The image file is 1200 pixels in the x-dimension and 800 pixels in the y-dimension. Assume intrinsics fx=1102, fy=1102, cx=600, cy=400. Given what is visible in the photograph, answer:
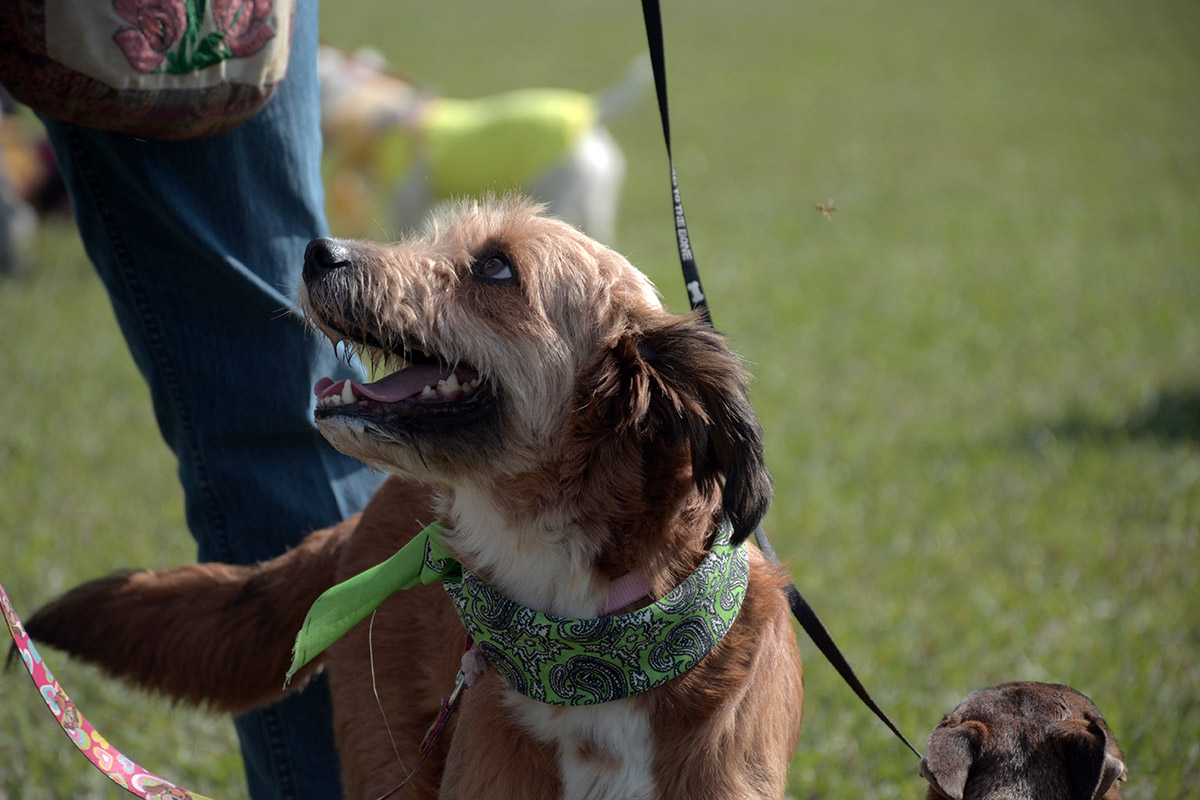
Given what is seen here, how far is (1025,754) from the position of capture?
226cm

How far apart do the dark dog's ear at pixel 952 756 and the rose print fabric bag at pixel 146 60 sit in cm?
199

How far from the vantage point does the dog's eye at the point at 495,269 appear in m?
2.31

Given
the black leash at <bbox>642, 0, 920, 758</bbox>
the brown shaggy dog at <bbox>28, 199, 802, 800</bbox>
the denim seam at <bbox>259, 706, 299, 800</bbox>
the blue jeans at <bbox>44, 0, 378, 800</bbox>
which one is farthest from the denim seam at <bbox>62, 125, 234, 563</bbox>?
the black leash at <bbox>642, 0, 920, 758</bbox>

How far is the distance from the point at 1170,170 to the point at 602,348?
12823 millimetres

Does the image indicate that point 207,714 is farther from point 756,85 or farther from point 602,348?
point 756,85

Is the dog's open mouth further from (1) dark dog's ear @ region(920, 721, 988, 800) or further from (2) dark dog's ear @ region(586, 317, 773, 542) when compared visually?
(1) dark dog's ear @ region(920, 721, 988, 800)

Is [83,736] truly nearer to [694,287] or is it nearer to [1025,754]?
[694,287]

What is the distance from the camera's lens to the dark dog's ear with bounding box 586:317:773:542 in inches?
75.2

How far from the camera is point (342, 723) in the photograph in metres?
2.58

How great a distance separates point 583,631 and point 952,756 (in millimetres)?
806

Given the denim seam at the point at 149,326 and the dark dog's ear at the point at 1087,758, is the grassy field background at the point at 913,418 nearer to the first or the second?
the dark dog's ear at the point at 1087,758

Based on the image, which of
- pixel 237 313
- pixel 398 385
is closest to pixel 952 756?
pixel 398 385

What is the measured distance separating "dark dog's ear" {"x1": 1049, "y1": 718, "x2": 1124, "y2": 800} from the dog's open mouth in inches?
53.5

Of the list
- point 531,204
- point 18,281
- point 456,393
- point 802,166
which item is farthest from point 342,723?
point 802,166
